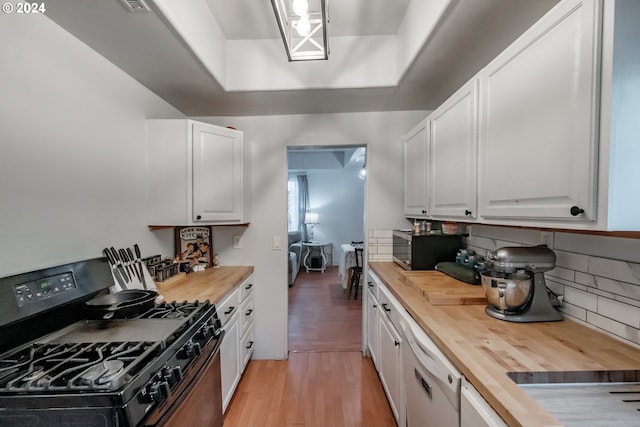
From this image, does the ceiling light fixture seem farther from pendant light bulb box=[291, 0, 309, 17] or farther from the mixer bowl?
the mixer bowl

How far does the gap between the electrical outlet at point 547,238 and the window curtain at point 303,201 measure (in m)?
5.47

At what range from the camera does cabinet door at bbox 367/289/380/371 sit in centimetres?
205

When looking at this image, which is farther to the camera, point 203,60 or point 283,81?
point 283,81

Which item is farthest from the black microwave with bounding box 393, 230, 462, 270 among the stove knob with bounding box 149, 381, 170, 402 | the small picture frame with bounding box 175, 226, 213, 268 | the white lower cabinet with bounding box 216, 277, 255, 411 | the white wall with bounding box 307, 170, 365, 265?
the white wall with bounding box 307, 170, 365, 265

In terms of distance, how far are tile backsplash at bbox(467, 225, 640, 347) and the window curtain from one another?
546 cm

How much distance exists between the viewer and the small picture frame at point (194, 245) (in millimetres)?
2223

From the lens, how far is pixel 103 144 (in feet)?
4.80

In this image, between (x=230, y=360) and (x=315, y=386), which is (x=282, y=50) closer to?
(x=230, y=360)

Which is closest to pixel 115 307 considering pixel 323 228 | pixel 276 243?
pixel 276 243

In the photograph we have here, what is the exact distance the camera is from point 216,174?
2020 millimetres

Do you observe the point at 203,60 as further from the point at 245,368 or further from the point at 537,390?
the point at 245,368

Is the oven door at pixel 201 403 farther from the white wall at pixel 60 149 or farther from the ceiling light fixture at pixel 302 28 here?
the ceiling light fixture at pixel 302 28

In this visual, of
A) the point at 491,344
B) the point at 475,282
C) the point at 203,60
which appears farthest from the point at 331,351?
the point at 203,60

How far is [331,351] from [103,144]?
2479 mm
